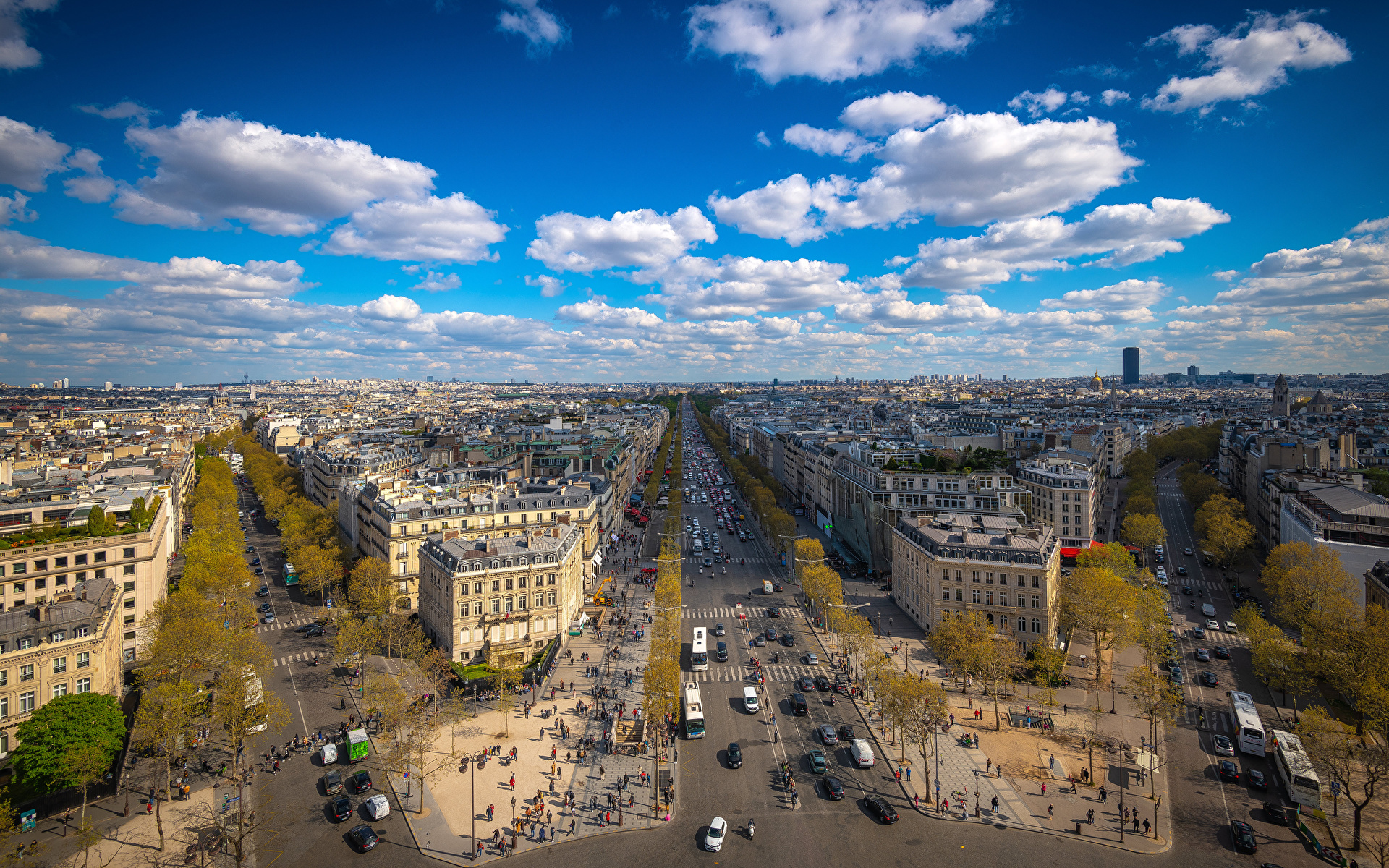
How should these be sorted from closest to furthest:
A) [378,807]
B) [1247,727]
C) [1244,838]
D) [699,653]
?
[1244,838]
[378,807]
[1247,727]
[699,653]

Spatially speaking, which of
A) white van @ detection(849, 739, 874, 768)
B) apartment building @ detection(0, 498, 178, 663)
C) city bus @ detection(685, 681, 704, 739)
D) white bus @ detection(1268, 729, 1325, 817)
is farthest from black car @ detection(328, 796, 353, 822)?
white bus @ detection(1268, 729, 1325, 817)

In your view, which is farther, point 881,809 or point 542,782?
point 542,782

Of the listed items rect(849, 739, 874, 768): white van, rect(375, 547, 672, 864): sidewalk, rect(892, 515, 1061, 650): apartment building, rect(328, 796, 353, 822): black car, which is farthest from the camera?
rect(892, 515, 1061, 650): apartment building

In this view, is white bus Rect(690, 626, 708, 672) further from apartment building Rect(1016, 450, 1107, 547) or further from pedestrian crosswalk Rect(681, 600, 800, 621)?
apartment building Rect(1016, 450, 1107, 547)

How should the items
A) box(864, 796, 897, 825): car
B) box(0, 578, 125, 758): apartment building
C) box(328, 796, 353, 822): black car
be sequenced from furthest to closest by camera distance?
box(0, 578, 125, 758): apartment building < box(328, 796, 353, 822): black car < box(864, 796, 897, 825): car

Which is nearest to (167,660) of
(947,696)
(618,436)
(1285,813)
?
(947,696)

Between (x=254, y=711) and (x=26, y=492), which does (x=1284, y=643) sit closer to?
(x=254, y=711)

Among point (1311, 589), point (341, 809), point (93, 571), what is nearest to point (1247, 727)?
point (1311, 589)

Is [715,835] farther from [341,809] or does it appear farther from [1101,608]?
[1101,608]
